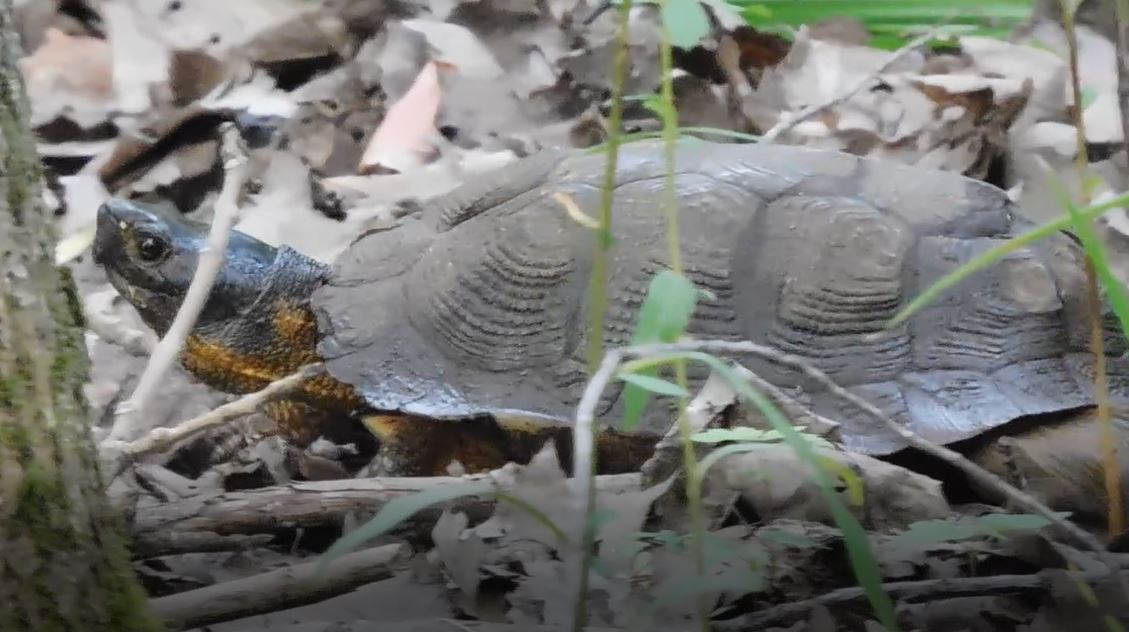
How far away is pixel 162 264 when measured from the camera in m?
1.95

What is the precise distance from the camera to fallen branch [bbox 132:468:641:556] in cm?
112

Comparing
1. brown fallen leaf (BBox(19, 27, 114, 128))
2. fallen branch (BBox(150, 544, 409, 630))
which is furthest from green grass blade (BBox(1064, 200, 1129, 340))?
brown fallen leaf (BBox(19, 27, 114, 128))

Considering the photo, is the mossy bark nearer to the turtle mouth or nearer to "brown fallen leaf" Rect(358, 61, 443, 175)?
the turtle mouth

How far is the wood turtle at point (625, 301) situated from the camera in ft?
5.32

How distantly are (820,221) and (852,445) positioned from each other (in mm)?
418

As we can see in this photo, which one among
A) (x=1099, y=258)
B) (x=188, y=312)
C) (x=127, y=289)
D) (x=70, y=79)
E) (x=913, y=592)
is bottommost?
(x=913, y=592)

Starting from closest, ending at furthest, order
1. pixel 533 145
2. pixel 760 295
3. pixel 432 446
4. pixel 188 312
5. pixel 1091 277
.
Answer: pixel 1091 277, pixel 188 312, pixel 760 295, pixel 432 446, pixel 533 145

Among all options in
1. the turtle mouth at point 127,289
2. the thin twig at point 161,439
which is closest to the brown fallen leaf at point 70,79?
the turtle mouth at point 127,289

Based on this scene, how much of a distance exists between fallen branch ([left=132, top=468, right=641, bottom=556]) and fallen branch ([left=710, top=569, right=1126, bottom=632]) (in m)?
0.36

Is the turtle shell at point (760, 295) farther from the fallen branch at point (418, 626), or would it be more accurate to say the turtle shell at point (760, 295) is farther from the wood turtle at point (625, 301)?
the fallen branch at point (418, 626)

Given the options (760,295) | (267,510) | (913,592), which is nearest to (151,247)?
(267,510)

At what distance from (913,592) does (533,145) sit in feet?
6.71

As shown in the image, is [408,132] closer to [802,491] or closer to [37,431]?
[802,491]

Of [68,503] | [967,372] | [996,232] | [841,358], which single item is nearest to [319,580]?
[68,503]
